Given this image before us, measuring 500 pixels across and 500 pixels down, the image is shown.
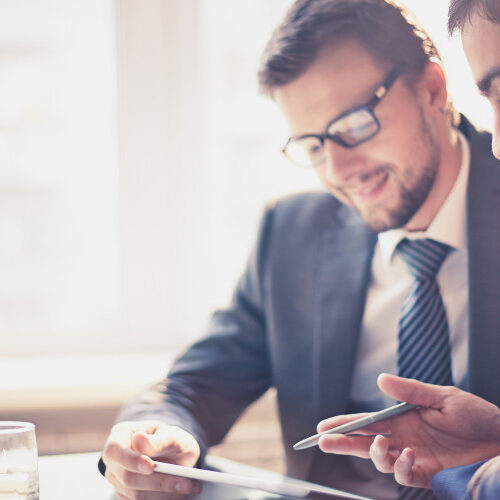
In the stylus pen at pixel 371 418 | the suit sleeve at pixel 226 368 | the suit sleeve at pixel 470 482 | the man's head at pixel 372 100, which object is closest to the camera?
the suit sleeve at pixel 470 482

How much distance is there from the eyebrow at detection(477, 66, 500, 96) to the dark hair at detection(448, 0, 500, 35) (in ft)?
0.12

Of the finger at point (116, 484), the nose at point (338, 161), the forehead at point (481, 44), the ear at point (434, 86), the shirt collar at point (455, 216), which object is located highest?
the forehead at point (481, 44)

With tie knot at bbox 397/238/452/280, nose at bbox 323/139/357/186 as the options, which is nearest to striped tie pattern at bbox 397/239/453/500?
tie knot at bbox 397/238/452/280

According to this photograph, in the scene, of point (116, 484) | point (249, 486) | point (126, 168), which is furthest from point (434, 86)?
point (126, 168)

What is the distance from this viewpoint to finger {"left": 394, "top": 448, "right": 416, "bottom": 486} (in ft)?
1.86

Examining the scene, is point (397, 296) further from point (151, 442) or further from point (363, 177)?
point (151, 442)

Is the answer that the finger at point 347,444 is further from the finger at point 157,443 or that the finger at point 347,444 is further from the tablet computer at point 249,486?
the finger at point 157,443

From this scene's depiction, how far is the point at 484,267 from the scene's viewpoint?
0.63m

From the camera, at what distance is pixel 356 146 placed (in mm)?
749

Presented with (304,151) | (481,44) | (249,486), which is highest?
(481,44)

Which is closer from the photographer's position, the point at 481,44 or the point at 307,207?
the point at 481,44

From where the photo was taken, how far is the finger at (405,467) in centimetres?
57

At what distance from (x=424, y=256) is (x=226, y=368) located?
1.38 ft

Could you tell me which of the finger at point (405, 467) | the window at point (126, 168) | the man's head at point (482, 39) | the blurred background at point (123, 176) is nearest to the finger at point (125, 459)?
the finger at point (405, 467)
